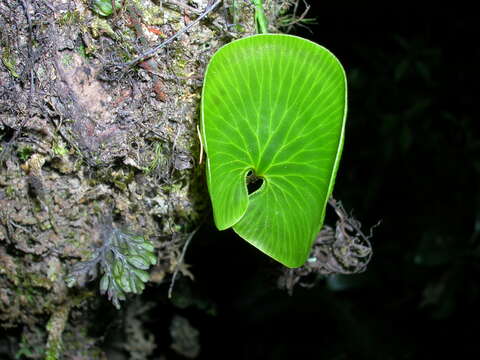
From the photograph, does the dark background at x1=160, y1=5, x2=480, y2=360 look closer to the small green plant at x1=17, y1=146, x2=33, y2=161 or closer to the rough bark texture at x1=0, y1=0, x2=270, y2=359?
the rough bark texture at x1=0, y1=0, x2=270, y2=359

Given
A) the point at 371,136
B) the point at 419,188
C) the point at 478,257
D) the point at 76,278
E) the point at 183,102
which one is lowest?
the point at 478,257

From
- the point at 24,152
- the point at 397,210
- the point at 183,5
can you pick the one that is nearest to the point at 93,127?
the point at 24,152

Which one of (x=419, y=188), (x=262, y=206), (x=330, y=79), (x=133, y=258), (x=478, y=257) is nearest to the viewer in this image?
(x=330, y=79)

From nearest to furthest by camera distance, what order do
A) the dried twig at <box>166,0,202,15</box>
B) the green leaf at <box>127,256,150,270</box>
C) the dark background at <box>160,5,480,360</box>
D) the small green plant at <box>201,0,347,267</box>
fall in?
the small green plant at <box>201,0,347,267</box> → the dried twig at <box>166,0,202,15</box> → the green leaf at <box>127,256,150,270</box> → the dark background at <box>160,5,480,360</box>

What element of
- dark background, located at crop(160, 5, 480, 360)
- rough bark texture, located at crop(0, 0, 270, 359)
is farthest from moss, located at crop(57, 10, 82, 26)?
dark background, located at crop(160, 5, 480, 360)

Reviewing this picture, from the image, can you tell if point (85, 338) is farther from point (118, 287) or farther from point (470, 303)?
point (470, 303)

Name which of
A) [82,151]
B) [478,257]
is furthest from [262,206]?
[478,257]

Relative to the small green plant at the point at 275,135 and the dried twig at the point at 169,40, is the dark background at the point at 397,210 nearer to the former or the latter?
the small green plant at the point at 275,135
